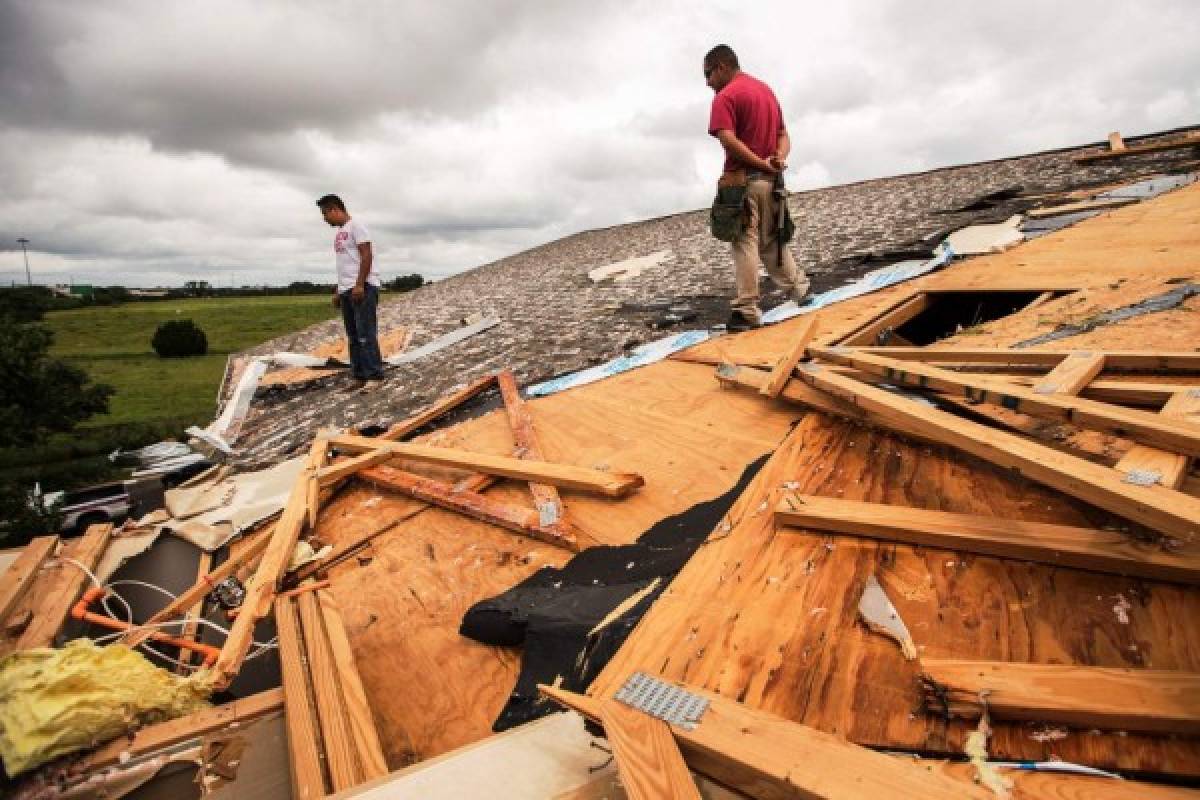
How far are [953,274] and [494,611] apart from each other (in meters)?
4.98

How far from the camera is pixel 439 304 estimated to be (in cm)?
1488

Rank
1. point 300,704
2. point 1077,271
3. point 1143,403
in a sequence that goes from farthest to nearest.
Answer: point 1077,271
point 1143,403
point 300,704

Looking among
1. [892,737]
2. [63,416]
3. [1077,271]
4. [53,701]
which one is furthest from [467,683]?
[63,416]

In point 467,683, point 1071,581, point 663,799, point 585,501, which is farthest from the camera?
point 585,501

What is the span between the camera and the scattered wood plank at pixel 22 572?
2.96 metres

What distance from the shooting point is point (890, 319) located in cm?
439

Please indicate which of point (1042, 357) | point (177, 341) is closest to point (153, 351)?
point (177, 341)

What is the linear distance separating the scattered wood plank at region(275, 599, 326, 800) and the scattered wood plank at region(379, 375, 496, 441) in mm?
2141

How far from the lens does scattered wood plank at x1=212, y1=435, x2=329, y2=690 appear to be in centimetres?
228

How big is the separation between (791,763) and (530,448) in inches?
105

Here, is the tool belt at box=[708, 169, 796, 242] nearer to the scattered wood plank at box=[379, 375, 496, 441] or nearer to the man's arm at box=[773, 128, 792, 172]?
the man's arm at box=[773, 128, 792, 172]

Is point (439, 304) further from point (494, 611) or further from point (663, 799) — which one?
point (663, 799)

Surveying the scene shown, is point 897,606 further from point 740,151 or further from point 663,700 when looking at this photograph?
point 740,151

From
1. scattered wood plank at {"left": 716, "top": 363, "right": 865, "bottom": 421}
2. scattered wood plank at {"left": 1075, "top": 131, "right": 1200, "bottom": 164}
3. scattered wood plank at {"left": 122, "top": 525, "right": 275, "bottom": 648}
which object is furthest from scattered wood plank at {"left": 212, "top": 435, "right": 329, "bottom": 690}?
scattered wood plank at {"left": 1075, "top": 131, "right": 1200, "bottom": 164}
